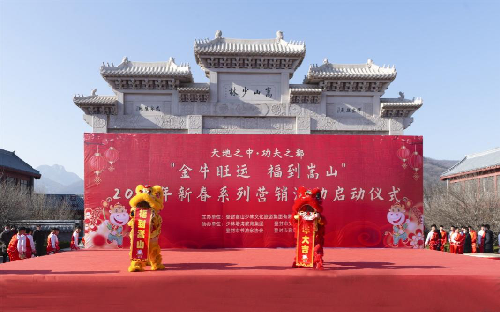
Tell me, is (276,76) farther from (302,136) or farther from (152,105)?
(302,136)

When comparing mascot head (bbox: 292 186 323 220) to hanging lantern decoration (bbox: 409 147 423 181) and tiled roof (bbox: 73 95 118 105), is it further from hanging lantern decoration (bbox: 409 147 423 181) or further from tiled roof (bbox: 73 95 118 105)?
tiled roof (bbox: 73 95 118 105)

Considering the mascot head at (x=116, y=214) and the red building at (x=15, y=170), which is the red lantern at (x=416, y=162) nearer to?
the mascot head at (x=116, y=214)

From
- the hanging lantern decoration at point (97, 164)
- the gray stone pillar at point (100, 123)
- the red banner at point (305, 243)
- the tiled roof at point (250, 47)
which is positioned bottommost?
the red banner at point (305, 243)

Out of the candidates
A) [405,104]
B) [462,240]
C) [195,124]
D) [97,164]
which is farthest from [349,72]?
[97,164]

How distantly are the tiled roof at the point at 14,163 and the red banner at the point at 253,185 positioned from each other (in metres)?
12.4

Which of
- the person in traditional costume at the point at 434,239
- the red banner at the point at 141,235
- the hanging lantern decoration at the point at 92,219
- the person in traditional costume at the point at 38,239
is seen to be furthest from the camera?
the person in traditional costume at the point at 434,239

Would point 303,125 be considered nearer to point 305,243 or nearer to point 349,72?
point 349,72

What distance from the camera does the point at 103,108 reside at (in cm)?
1130

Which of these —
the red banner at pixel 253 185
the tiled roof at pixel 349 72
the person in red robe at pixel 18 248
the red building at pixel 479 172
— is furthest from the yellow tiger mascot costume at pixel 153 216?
the red building at pixel 479 172

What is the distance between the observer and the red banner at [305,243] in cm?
381

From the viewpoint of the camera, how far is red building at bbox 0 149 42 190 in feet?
48.7

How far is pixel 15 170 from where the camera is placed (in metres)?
15.5

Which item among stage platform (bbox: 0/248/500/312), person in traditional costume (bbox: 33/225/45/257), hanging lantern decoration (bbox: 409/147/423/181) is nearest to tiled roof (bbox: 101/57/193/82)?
person in traditional costume (bbox: 33/225/45/257)

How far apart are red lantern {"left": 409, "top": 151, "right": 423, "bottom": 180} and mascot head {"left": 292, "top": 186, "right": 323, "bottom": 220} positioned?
228 centimetres
